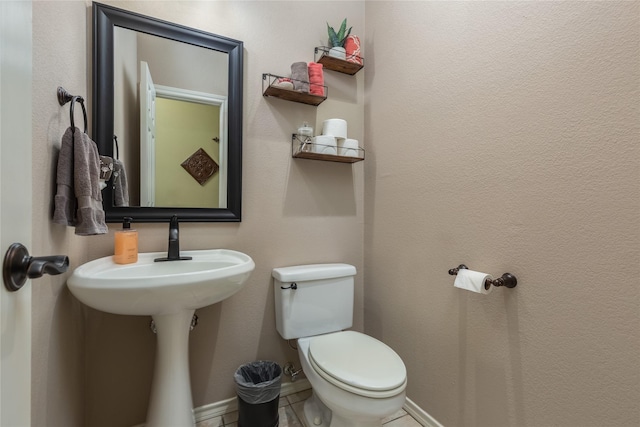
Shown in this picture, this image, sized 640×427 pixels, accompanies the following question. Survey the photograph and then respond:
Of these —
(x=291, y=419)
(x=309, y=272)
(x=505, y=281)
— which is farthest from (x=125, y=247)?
(x=505, y=281)

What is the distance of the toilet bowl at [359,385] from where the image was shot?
1068mm

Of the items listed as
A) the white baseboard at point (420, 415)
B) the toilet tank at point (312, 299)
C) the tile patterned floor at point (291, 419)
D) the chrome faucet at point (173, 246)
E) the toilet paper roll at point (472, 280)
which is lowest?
the tile patterned floor at point (291, 419)

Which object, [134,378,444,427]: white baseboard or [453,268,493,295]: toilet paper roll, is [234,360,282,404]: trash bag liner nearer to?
[134,378,444,427]: white baseboard

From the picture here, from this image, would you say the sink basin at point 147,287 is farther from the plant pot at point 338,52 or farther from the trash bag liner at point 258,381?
the plant pot at point 338,52

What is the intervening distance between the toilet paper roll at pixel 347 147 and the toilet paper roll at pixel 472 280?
34.0 inches

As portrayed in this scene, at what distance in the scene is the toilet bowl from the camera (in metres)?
1.07

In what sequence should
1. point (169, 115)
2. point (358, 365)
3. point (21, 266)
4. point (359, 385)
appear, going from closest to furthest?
point (21, 266) → point (359, 385) → point (358, 365) → point (169, 115)

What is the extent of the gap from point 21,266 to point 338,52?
1699 millimetres

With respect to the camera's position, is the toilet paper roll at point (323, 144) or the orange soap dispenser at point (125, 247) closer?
the orange soap dispenser at point (125, 247)

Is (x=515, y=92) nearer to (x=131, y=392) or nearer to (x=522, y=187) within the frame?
(x=522, y=187)

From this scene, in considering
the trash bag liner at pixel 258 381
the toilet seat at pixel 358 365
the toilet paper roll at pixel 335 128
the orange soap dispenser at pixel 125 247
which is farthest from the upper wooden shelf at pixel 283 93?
the trash bag liner at pixel 258 381

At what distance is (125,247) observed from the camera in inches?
47.9

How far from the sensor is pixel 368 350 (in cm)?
132

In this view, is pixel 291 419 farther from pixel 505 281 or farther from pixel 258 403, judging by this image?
pixel 505 281
